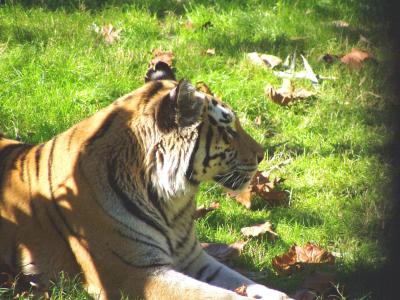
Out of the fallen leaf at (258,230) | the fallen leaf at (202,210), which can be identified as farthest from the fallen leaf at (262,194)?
the fallen leaf at (258,230)

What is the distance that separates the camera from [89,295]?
3771 mm

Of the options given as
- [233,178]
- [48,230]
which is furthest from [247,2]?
[48,230]

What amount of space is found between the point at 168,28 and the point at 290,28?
1.06 meters

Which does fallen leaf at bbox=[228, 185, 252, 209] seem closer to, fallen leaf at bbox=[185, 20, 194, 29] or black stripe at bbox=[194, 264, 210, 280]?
black stripe at bbox=[194, 264, 210, 280]

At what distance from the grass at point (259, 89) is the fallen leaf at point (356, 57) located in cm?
8

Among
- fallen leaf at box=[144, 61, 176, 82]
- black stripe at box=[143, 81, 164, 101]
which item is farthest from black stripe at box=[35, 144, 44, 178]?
fallen leaf at box=[144, 61, 176, 82]

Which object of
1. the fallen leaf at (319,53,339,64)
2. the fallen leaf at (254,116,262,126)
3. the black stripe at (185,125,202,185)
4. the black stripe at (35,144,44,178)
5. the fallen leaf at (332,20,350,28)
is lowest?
the fallen leaf at (254,116,262,126)

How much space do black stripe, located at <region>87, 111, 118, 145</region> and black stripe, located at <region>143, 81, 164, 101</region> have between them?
6.8 inches

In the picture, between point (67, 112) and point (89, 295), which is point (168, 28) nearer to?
point (67, 112)

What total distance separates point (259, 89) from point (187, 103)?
250 cm

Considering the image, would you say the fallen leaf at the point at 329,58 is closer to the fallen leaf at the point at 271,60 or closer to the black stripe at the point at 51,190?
the fallen leaf at the point at 271,60

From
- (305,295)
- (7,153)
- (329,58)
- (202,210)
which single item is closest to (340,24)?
(329,58)

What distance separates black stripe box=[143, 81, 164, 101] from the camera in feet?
13.1

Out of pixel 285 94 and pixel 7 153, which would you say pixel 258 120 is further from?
pixel 7 153
